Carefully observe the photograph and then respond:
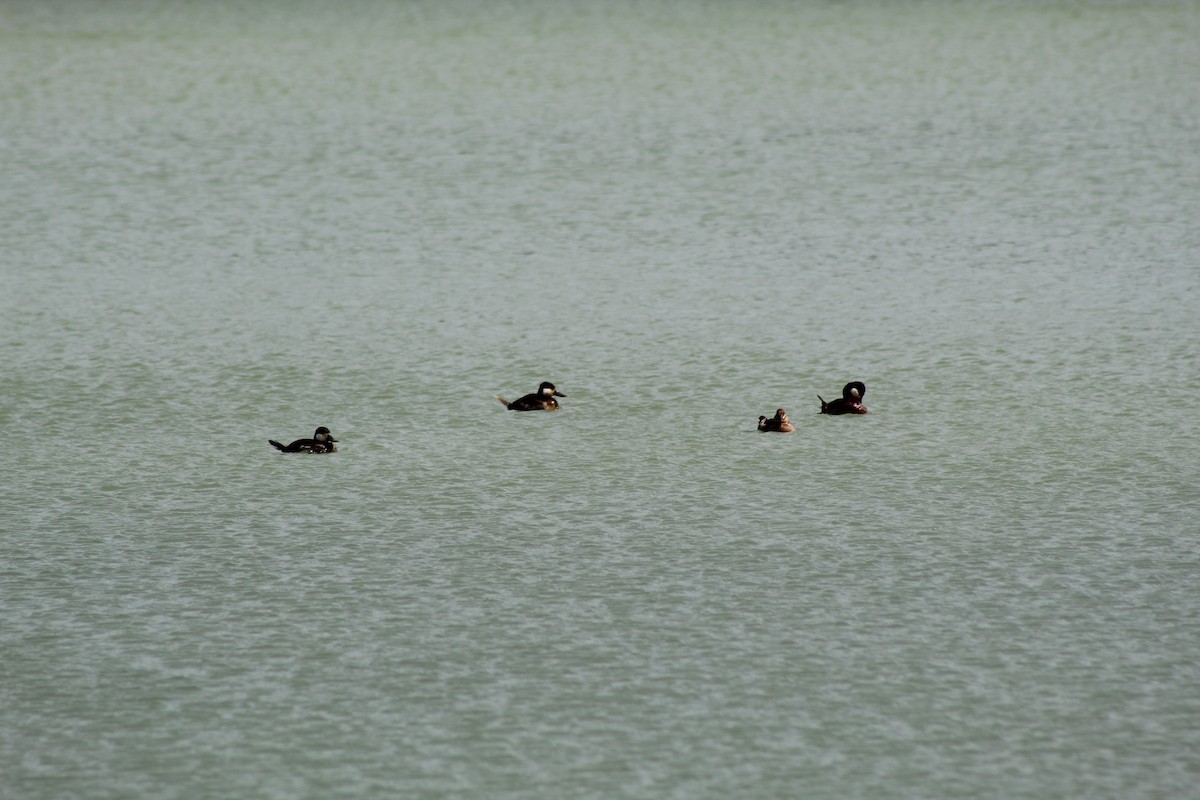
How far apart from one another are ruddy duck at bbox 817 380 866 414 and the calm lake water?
2.9 inches

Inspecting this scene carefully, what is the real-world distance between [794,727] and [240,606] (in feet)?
7.32

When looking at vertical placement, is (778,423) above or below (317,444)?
above

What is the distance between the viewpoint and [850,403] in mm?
9039

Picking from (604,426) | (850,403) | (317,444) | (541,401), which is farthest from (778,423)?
(317,444)

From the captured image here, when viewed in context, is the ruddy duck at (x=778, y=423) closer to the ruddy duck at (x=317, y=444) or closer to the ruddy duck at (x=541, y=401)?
the ruddy duck at (x=541, y=401)

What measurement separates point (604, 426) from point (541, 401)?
0.38 meters

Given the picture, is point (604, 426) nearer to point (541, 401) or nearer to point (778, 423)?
point (541, 401)

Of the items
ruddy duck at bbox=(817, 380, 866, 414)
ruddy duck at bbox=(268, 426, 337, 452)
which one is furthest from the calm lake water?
ruddy duck at bbox=(268, 426, 337, 452)

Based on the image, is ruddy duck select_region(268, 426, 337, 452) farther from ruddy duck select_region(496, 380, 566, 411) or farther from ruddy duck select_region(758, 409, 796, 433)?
ruddy duck select_region(758, 409, 796, 433)

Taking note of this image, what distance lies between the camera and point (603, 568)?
686cm

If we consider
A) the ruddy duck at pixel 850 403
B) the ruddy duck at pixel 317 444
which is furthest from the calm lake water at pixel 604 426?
the ruddy duck at pixel 317 444

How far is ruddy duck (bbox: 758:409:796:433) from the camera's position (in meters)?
8.77

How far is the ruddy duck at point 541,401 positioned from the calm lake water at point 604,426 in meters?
0.07

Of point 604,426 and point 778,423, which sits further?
point 604,426
